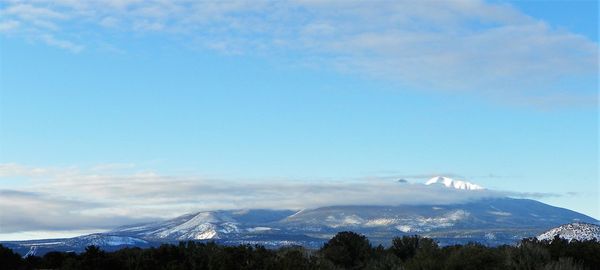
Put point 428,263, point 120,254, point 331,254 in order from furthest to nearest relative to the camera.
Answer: point 331,254 → point 120,254 → point 428,263

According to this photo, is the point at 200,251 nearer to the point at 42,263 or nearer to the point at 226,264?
the point at 226,264

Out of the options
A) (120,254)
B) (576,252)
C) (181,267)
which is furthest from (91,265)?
(576,252)

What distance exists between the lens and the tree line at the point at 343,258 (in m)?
53.8

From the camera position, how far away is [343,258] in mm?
73250

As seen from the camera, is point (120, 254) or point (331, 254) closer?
point (120, 254)

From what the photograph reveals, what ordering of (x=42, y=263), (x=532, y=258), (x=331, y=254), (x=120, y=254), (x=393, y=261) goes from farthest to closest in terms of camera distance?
(x=42, y=263) → (x=331, y=254) → (x=120, y=254) → (x=393, y=261) → (x=532, y=258)

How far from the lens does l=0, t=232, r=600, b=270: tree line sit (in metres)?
53.8

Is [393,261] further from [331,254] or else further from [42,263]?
[42,263]

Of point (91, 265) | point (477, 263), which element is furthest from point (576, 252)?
point (91, 265)

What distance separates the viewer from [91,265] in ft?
211

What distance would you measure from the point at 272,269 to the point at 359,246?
25265 mm

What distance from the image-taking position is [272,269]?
53375 mm

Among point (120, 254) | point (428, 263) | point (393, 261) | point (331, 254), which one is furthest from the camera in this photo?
point (331, 254)

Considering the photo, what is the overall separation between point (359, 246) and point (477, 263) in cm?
2301
